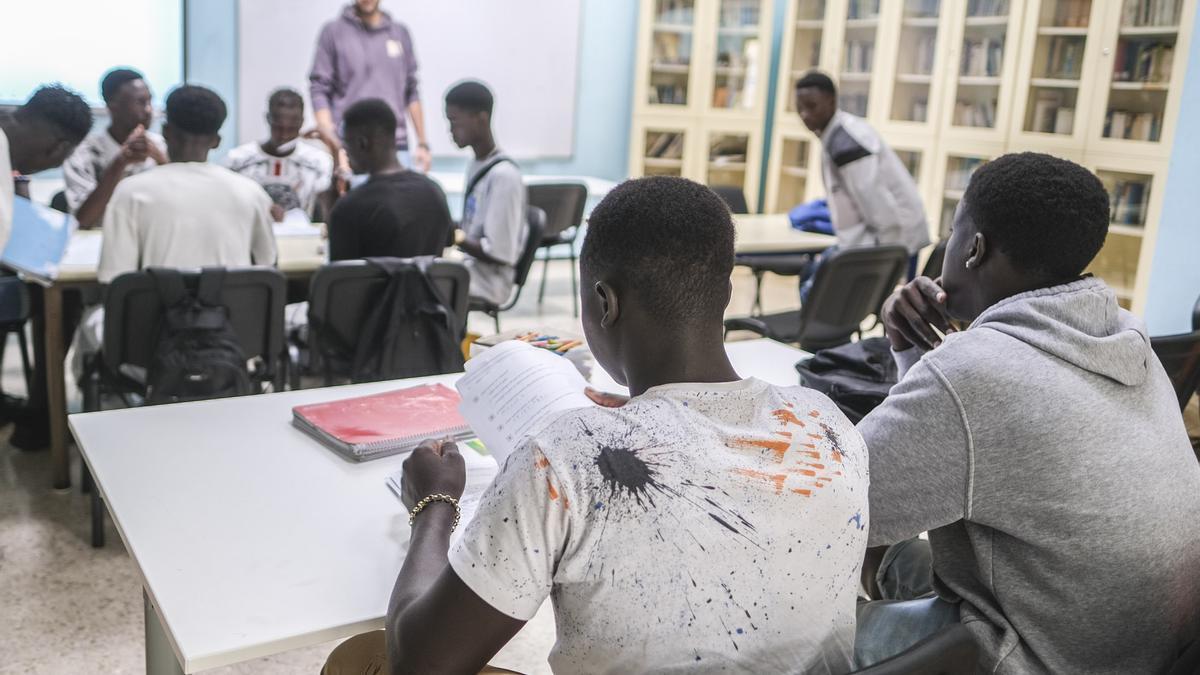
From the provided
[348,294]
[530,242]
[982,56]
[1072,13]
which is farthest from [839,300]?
[982,56]

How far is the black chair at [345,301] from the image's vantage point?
115 inches

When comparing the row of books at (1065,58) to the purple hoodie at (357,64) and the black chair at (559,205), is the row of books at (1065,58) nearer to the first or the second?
the black chair at (559,205)

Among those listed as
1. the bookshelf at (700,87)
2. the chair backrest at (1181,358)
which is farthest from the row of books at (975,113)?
the chair backrest at (1181,358)

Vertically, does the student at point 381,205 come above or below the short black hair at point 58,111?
below

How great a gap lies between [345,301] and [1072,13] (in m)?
4.46

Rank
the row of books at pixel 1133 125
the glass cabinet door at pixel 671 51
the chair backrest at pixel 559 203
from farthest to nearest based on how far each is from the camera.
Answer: the glass cabinet door at pixel 671 51 → the chair backrest at pixel 559 203 → the row of books at pixel 1133 125

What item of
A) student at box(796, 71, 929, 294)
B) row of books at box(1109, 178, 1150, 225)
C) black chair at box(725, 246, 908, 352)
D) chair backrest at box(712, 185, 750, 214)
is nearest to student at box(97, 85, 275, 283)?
black chair at box(725, 246, 908, 352)

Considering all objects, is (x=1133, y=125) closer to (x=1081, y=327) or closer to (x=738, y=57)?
(x=738, y=57)

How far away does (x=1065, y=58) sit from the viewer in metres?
5.63

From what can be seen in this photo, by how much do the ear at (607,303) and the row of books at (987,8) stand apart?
18.6 ft

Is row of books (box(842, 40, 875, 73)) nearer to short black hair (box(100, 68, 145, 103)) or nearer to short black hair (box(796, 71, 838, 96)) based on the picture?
short black hair (box(796, 71, 838, 96))

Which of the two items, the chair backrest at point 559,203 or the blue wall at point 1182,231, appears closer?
the blue wall at point 1182,231

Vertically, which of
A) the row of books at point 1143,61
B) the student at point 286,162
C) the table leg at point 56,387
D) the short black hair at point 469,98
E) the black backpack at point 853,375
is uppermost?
the row of books at point 1143,61

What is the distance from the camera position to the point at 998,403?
4.07 feet
